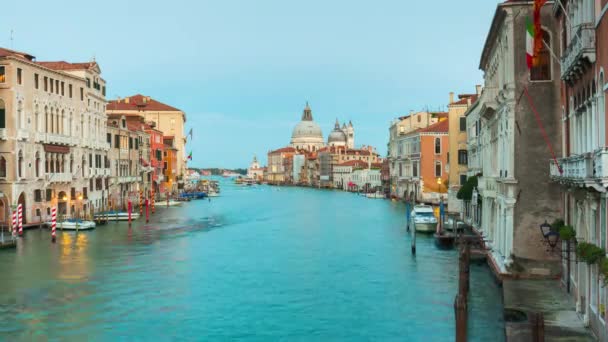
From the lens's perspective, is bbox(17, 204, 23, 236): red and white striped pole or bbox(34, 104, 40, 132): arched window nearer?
bbox(17, 204, 23, 236): red and white striped pole

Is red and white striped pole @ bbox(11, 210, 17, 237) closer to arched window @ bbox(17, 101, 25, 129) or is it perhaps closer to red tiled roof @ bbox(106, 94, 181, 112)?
arched window @ bbox(17, 101, 25, 129)

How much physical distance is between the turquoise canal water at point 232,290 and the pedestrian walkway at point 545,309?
89cm

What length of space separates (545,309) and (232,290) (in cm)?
959

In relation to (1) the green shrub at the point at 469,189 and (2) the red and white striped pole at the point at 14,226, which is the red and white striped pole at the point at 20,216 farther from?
(1) the green shrub at the point at 469,189

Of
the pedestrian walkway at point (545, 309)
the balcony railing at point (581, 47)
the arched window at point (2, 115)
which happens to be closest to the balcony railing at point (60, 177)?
the arched window at point (2, 115)

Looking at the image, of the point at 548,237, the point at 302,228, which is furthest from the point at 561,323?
the point at 302,228

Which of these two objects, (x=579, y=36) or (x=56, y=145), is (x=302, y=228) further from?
(x=579, y=36)

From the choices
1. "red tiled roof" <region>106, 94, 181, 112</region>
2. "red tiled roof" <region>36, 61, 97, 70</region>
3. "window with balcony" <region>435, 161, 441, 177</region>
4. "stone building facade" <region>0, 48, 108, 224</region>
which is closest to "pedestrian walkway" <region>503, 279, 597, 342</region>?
"stone building facade" <region>0, 48, 108, 224</region>

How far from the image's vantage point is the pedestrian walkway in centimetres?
1177

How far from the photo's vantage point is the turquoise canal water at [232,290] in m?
15.3

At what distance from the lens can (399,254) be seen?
27594 millimetres

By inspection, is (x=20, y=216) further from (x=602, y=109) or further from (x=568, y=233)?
(x=602, y=109)

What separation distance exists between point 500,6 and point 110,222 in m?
29.9

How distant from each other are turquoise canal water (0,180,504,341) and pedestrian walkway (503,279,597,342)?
0.89 meters
